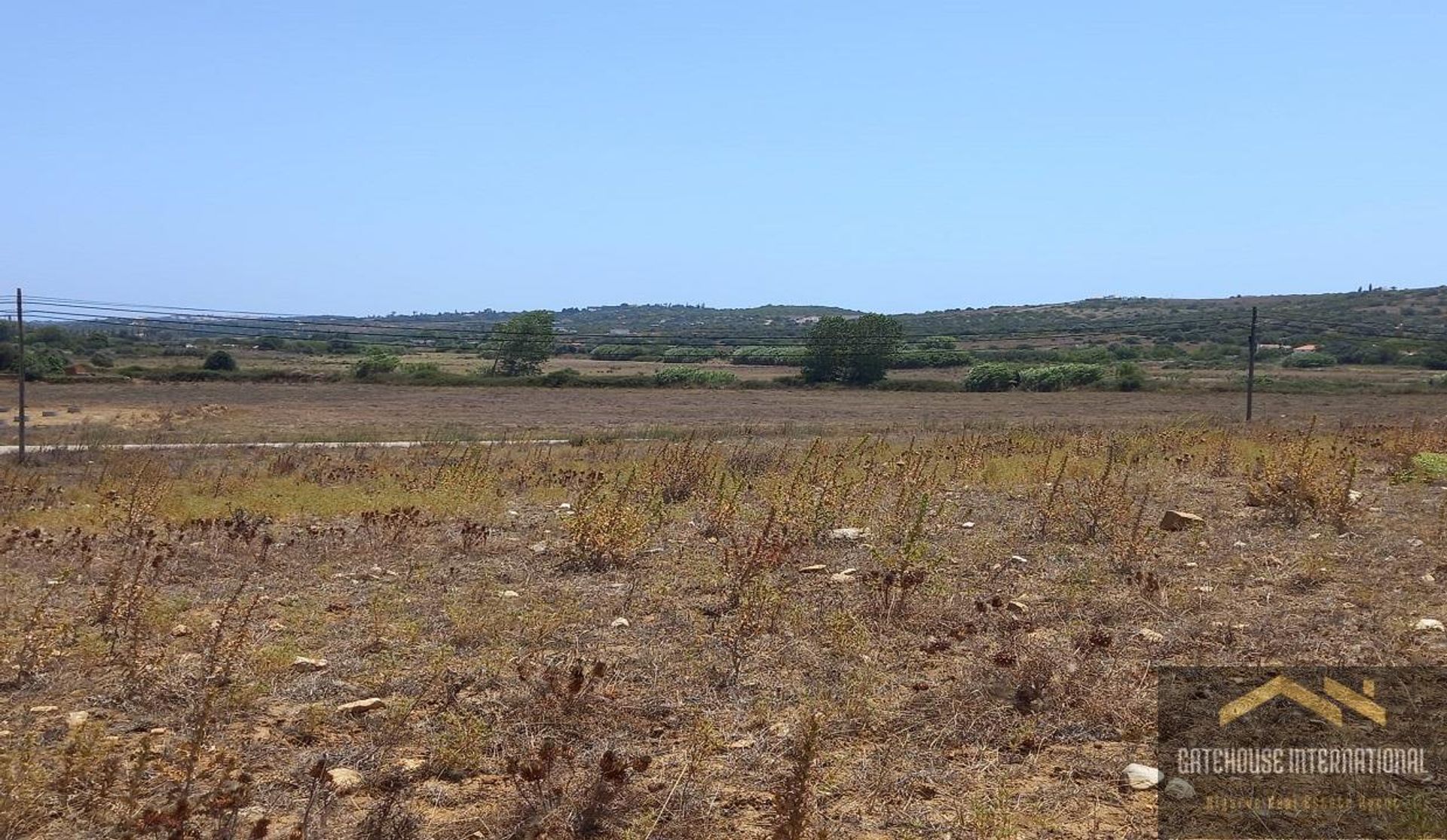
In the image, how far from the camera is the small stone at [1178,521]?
354 inches

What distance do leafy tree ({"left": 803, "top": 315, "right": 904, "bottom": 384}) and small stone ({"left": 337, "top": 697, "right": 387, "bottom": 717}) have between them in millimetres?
57767

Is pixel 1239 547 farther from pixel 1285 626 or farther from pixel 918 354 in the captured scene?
pixel 918 354

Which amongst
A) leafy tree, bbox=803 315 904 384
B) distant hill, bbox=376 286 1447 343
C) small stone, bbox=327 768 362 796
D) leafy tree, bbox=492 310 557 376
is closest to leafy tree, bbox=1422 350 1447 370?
distant hill, bbox=376 286 1447 343

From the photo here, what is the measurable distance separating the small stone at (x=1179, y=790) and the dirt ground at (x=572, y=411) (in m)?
21.8

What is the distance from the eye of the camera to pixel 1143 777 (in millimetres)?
4117

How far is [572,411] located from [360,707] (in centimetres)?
3735

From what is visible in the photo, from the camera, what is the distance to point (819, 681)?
5.25 metres

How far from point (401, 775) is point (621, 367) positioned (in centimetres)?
8292

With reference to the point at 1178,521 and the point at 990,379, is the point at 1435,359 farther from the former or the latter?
the point at 1178,521

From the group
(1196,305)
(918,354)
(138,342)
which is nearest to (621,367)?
(918,354)

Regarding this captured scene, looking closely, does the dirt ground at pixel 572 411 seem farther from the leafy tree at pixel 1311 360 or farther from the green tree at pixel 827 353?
the leafy tree at pixel 1311 360

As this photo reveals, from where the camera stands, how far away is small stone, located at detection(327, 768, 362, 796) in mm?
4059

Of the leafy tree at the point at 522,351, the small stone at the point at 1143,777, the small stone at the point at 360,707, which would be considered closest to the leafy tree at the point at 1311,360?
the leafy tree at the point at 522,351

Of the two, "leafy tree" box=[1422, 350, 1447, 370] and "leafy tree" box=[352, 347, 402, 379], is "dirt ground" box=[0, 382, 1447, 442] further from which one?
"leafy tree" box=[1422, 350, 1447, 370]
